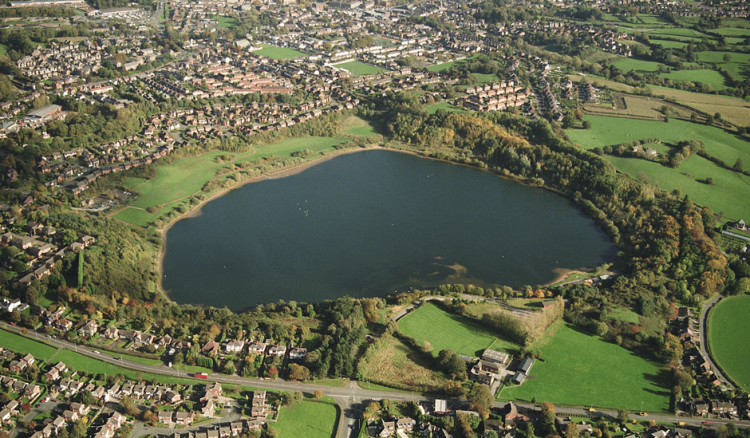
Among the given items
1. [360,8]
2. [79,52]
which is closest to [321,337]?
[79,52]

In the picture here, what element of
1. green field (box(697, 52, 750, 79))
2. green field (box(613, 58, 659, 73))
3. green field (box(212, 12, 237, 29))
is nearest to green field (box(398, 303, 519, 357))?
green field (box(613, 58, 659, 73))

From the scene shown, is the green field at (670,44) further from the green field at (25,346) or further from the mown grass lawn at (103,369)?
the green field at (25,346)

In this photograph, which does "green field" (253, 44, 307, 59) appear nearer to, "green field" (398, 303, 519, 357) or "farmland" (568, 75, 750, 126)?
"farmland" (568, 75, 750, 126)

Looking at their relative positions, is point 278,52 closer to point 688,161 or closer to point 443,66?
point 443,66

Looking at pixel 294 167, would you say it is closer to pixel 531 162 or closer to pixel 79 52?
pixel 531 162

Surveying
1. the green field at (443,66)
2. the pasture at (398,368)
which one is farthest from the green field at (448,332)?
the green field at (443,66)

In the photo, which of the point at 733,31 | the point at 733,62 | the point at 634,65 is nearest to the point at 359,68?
the point at 634,65

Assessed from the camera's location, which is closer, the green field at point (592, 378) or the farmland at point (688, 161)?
the green field at point (592, 378)
